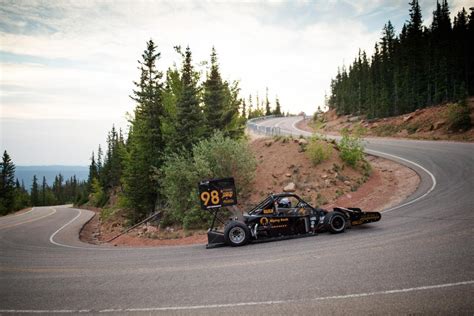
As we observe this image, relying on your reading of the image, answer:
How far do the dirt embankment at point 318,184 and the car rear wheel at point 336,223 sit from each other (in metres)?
4.85

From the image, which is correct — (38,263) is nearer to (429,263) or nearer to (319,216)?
(319,216)

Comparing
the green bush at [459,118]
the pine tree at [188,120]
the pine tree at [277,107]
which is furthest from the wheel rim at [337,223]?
the pine tree at [277,107]

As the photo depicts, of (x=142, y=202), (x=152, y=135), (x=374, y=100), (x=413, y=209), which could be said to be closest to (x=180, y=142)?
(x=152, y=135)

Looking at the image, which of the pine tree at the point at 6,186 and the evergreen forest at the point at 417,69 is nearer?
the evergreen forest at the point at 417,69

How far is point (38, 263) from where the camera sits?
10789 millimetres

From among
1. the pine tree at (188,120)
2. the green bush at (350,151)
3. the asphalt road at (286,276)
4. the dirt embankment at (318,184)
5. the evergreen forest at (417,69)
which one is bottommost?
the asphalt road at (286,276)

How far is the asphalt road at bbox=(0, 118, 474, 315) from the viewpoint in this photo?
509cm

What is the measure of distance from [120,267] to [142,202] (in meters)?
18.1

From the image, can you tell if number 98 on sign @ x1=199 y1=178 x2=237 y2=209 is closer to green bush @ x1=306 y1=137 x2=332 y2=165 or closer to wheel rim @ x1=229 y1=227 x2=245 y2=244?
wheel rim @ x1=229 y1=227 x2=245 y2=244

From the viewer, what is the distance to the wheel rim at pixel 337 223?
32.6 feet

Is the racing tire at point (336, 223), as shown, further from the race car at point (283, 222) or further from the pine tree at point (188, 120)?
the pine tree at point (188, 120)

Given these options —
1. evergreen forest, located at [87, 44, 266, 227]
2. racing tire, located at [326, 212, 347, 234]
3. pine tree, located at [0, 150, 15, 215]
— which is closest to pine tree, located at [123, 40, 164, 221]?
evergreen forest, located at [87, 44, 266, 227]

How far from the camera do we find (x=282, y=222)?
1016cm

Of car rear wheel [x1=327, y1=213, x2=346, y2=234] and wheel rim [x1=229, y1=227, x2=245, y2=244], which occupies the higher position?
car rear wheel [x1=327, y1=213, x2=346, y2=234]
